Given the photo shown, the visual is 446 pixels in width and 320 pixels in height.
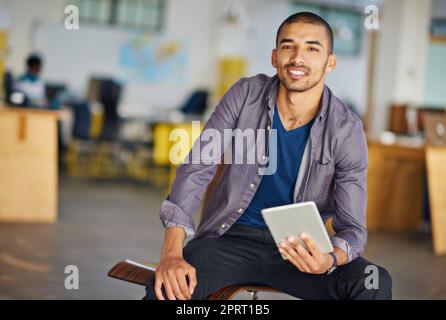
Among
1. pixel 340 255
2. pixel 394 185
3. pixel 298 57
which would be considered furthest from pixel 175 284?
pixel 394 185

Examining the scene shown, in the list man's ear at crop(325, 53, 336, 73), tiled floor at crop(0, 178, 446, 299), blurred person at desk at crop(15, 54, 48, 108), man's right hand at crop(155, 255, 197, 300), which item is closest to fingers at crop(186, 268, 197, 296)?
man's right hand at crop(155, 255, 197, 300)

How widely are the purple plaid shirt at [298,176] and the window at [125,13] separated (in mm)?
11823

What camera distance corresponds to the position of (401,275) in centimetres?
484

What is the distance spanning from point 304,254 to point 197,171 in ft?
1.45

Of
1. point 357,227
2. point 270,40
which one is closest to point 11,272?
point 357,227

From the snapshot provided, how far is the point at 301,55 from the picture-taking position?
2227 mm

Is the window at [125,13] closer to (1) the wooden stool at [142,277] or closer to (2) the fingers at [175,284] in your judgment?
(1) the wooden stool at [142,277]

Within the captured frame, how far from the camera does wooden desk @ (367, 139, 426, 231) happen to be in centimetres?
656

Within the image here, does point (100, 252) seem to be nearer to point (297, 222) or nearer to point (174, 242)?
point (174, 242)

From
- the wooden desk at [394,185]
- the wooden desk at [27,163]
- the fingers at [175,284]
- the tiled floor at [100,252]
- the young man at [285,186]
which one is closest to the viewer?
the fingers at [175,284]

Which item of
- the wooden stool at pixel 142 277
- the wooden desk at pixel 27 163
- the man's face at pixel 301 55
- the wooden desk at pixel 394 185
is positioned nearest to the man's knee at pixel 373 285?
the wooden stool at pixel 142 277

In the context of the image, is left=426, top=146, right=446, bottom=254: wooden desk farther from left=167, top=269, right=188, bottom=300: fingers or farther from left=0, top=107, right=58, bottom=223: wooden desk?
left=167, top=269, right=188, bottom=300: fingers

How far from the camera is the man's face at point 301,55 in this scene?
2236mm
